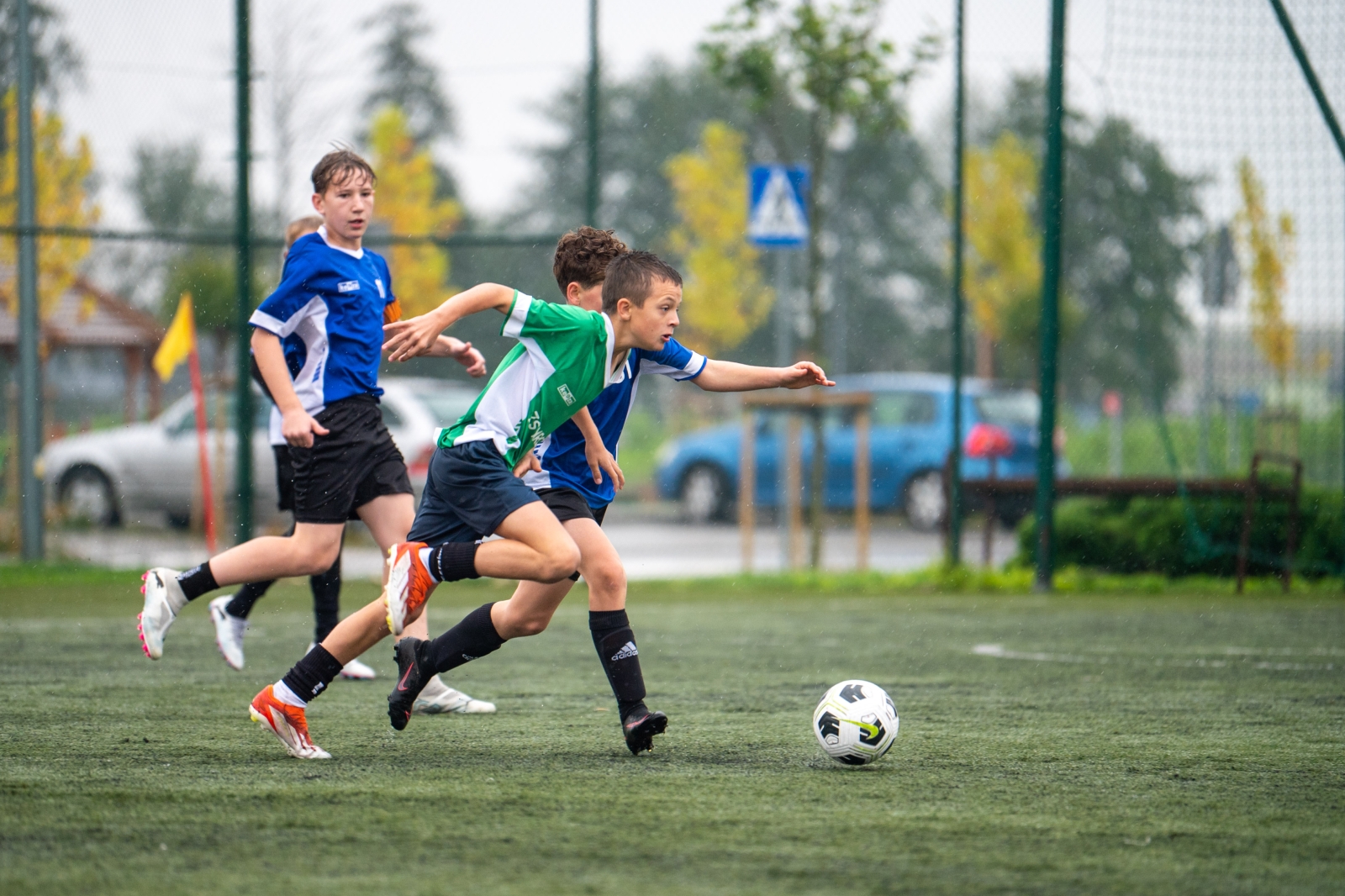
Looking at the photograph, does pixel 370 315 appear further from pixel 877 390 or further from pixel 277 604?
pixel 877 390

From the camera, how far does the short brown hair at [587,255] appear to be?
442 cm

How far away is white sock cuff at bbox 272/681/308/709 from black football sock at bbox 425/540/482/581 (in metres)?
0.49

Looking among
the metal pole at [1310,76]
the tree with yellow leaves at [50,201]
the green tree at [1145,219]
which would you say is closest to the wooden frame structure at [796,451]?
the green tree at [1145,219]

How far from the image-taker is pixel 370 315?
4984 mm

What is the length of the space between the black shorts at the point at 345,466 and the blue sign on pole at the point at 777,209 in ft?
17.9

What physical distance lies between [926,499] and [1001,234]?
1231cm


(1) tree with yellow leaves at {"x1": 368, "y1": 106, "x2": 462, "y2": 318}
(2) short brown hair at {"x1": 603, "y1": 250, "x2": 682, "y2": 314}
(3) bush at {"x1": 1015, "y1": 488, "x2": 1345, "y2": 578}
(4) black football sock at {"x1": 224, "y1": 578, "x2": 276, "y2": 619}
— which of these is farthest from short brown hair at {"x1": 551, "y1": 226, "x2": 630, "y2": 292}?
(1) tree with yellow leaves at {"x1": 368, "y1": 106, "x2": 462, "y2": 318}

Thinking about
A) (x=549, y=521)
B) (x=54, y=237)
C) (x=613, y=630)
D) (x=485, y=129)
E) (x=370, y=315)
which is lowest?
(x=613, y=630)

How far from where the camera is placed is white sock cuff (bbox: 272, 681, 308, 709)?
3996mm

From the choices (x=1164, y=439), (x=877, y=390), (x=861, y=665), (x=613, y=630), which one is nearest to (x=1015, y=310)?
(x=877, y=390)

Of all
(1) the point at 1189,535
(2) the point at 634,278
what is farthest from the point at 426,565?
(1) the point at 1189,535

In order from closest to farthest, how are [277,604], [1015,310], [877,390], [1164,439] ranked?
1. [277,604]
2. [1164,439]
3. [877,390]
4. [1015,310]

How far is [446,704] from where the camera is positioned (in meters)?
4.93

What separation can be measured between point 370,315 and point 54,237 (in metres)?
5.98
